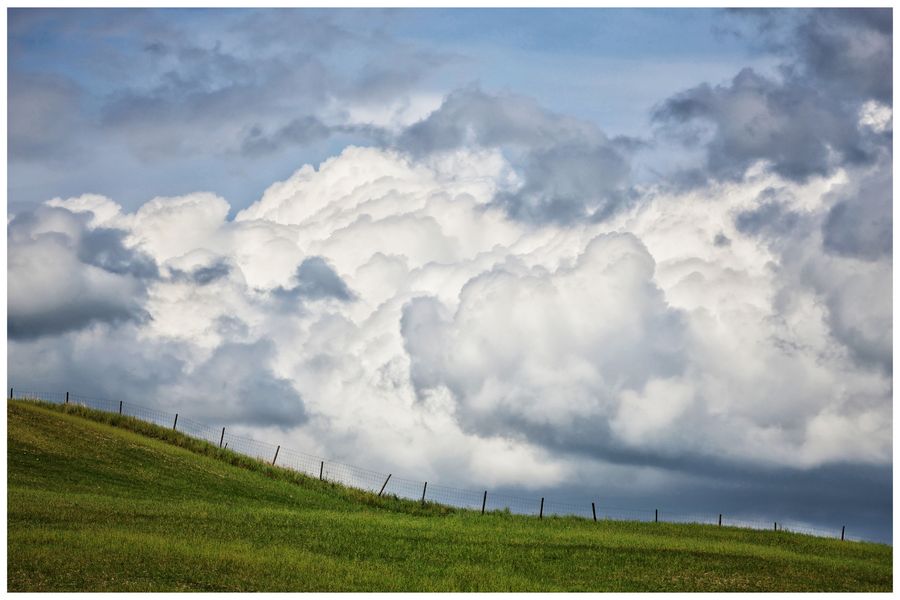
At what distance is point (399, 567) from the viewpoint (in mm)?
42031

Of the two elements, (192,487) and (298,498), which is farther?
(298,498)

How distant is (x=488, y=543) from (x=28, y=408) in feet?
144

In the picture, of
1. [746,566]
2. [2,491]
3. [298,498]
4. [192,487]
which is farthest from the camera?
[298,498]

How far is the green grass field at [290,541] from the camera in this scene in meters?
37.2

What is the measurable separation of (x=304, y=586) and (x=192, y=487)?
31.5 meters

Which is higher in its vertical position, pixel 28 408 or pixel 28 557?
pixel 28 408

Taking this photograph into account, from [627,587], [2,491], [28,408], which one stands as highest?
[28,408]

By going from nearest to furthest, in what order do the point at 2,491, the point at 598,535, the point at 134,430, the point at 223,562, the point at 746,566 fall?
1. the point at 223,562
2. the point at 2,491
3. the point at 746,566
4. the point at 598,535
5. the point at 134,430

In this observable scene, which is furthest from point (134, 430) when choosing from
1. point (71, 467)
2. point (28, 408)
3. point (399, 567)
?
point (399, 567)

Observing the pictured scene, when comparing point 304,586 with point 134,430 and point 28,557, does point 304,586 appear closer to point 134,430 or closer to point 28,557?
point 28,557

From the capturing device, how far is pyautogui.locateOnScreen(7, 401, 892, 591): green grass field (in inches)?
1467

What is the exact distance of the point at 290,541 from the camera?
1820 inches

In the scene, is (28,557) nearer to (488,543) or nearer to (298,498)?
(488,543)

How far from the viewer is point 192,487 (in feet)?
215
